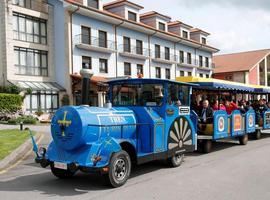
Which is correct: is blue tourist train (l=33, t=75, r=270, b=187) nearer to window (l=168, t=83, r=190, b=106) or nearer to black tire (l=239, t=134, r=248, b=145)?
window (l=168, t=83, r=190, b=106)

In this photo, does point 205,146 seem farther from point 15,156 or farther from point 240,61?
point 240,61

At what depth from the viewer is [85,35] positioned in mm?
32000

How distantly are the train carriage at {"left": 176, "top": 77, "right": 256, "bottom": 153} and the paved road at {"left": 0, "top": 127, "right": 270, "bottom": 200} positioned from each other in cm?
170

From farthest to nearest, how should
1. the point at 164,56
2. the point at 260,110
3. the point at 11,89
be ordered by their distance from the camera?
1. the point at 164,56
2. the point at 11,89
3. the point at 260,110

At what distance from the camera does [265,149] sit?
12250 mm

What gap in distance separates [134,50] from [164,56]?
230 inches

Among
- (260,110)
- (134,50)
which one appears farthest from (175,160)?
(134,50)

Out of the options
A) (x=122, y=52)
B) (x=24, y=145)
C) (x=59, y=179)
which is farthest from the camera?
(x=122, y=52)

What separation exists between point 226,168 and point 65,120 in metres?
4.28

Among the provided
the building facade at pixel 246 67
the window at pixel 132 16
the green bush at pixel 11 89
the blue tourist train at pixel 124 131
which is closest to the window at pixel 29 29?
the green bush at pixel 11 89

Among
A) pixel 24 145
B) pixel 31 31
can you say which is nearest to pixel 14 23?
pixel 31 31

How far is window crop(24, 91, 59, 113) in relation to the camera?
Result: 28.4 m

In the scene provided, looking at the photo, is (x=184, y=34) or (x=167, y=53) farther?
(x=184, y=34)

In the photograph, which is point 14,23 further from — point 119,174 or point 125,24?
point 119,174
